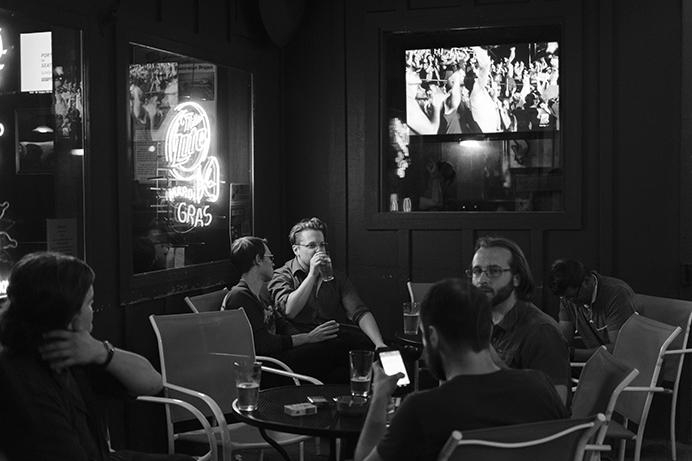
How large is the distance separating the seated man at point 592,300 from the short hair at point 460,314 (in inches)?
105

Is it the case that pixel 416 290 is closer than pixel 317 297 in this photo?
No

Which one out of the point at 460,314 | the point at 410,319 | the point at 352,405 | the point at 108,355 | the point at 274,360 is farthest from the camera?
the point at 410,319

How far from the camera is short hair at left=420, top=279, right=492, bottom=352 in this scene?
2590 mm

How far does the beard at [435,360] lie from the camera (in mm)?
2639

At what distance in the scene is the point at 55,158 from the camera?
14.5 feet

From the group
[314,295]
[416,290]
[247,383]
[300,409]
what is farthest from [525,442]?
[416,290]

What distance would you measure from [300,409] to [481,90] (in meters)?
3.53

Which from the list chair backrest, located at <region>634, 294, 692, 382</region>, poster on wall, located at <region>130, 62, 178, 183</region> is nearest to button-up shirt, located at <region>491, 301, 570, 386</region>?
chair backrest, located at <region>634, 294, 692, 382</region>

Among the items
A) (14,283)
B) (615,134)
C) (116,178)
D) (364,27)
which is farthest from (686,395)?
(14,283)

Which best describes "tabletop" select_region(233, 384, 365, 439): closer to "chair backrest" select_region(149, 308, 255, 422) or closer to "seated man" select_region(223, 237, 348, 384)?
"chair backrest" select_region(149, 308, 255, 422)

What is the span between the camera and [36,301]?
105 inches

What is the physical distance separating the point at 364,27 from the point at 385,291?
1827mm

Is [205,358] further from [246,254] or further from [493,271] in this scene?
[493,271]

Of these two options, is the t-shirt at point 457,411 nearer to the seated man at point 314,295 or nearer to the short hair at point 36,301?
the short hair at point 36,301
